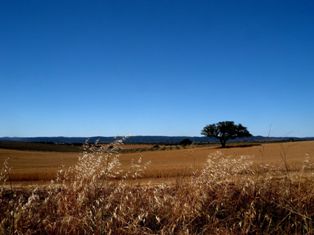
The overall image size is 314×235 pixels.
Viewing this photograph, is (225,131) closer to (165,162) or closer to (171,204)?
(165,162)

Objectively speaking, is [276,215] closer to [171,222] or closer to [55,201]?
[171,222]

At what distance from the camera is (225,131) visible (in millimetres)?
81875

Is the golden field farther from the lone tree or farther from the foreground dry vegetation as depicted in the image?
the lone tree

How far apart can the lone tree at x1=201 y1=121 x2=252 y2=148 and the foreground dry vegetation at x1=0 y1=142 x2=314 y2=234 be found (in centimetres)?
7604

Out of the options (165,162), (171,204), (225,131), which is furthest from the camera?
(225,131)

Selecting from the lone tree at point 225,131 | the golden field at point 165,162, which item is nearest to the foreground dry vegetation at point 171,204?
the golden field at point 165,162

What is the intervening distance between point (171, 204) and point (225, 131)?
77.7m

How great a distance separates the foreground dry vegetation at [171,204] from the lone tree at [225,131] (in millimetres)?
76035

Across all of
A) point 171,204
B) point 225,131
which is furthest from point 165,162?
point 225,131

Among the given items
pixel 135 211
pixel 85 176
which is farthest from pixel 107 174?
pixel 135 211

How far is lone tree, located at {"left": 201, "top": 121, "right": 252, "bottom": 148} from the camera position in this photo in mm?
81688

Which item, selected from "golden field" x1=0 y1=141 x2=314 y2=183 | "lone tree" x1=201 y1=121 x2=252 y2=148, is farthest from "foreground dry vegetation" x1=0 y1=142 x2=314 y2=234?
"lone tree" x1=201 y1=121 x2=252 y2=148

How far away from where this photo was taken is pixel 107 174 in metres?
5.49

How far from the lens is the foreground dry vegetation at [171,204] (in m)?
4.55
